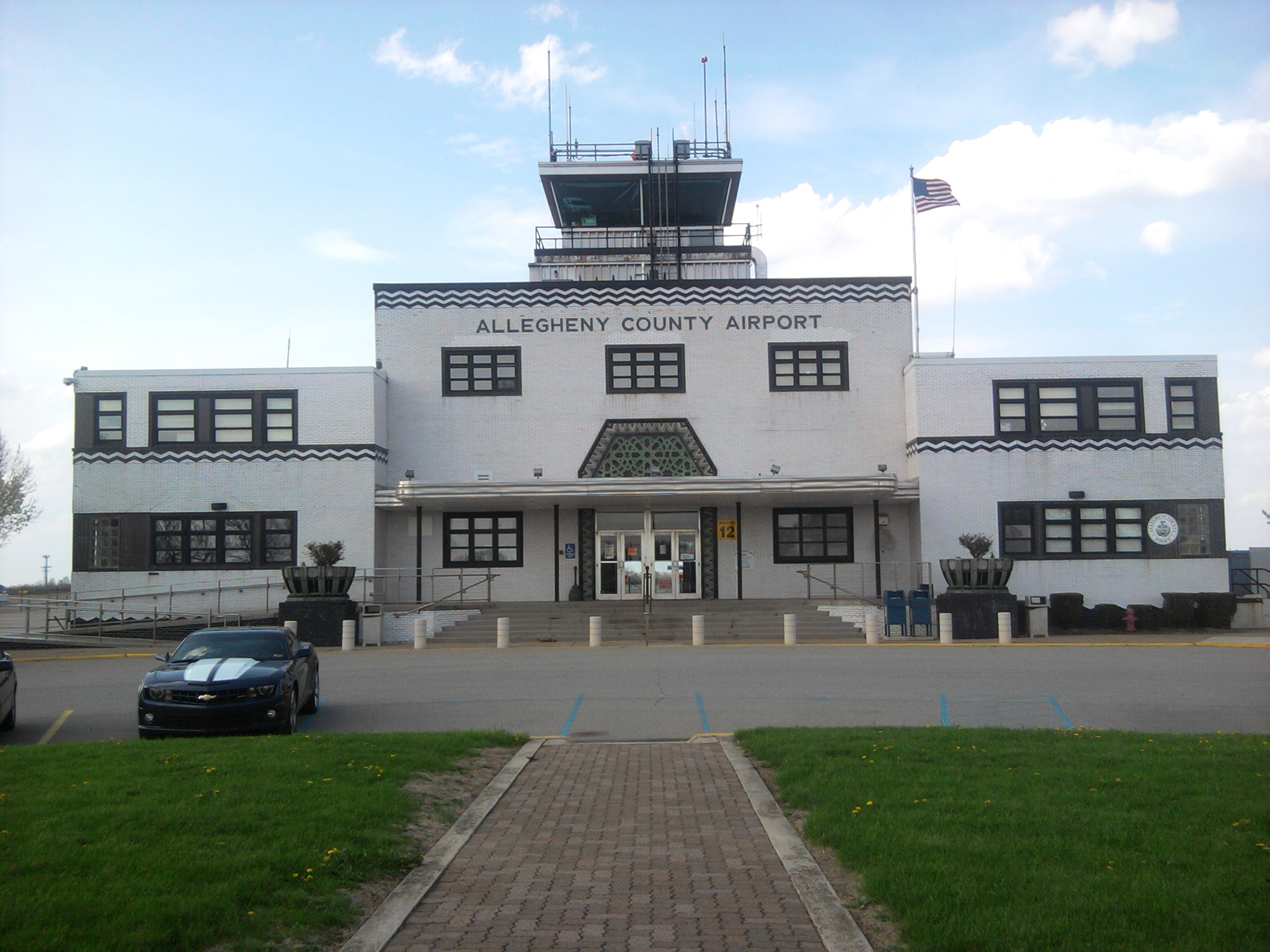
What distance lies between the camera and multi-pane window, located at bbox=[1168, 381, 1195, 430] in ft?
104

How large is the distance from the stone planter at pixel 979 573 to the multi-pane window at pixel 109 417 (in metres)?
23.5

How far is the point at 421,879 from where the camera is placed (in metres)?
6.82

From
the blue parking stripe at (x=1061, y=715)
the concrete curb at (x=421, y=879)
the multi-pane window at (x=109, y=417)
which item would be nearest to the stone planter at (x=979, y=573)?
the blue parking stripe at (x=1061, y=715)

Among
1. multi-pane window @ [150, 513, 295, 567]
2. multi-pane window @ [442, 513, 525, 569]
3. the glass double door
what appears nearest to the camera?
multi-pane window @ [150, 513, 295, 567]

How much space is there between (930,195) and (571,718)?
23988 millimetres

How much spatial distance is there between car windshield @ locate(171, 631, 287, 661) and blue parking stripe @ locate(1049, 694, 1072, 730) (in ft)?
32.7

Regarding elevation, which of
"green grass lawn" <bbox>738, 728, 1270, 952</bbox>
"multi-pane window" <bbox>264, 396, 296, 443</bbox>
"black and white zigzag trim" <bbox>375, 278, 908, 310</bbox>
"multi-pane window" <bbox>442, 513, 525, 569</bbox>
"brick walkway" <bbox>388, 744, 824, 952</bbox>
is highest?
"black and white zigzag trim" <bbox>375, 278, 908, 310</bbox>

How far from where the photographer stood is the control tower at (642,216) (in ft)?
144

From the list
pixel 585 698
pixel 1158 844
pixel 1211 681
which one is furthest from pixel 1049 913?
pixel 1211 681

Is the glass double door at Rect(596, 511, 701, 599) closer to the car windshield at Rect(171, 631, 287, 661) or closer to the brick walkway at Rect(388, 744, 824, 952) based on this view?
the car windshield at Rect(171, 631, 287, 661)

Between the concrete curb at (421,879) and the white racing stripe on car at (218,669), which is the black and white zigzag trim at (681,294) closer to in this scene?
the white racing stripe on car at (218,669)

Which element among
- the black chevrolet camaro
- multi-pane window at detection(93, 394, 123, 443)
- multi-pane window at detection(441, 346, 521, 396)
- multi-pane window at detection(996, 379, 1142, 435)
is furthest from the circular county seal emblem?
multi-pane window at detection(93, 394, 123, 443)

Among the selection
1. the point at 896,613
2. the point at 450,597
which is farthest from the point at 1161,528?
the point at 450,597

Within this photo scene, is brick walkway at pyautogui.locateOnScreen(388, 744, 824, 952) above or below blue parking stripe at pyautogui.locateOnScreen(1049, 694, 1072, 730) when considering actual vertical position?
above
